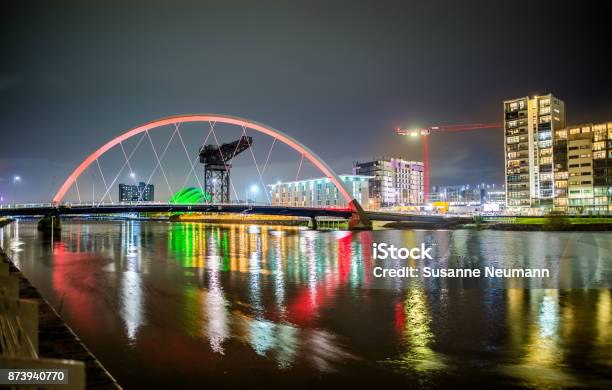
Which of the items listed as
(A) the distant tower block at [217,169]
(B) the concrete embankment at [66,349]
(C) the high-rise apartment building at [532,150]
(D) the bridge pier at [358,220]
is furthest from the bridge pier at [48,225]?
(C) the high-rise apartment building at [532,150]

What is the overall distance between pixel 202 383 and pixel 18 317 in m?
4.90

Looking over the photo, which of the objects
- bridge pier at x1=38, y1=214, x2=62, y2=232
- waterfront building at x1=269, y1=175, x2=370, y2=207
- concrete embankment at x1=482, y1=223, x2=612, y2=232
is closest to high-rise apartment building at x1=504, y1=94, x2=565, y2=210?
waterfront building at x1=269, y1=175, x2=370, y2=207

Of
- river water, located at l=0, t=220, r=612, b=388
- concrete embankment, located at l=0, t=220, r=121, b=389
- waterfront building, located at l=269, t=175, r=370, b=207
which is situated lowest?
river water, located at l=0, t=220, r=612, b=388

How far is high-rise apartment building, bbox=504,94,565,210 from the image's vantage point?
135500 millimetres

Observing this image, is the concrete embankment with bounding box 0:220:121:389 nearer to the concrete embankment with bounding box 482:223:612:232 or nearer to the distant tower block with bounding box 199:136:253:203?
the concrete embankment with bounding box 482:223:612:232

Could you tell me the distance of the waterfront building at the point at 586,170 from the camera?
117 meters

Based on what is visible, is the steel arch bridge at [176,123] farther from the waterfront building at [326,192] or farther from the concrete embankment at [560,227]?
the waterfront building at [326,192]

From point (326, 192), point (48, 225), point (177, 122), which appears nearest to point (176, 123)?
point (177, 122)

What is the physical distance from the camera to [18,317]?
16.4 feet

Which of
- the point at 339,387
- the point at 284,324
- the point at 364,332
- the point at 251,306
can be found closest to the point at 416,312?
the point at 364,332

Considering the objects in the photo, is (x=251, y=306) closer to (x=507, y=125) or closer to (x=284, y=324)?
(x=284, y=324)

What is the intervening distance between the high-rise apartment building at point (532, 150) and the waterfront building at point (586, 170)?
10.8ft

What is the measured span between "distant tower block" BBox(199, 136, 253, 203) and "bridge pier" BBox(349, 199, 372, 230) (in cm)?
3553

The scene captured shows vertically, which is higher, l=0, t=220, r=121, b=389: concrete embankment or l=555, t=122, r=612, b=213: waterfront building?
l=555, t=122, r=612, b=213: waterfront building
